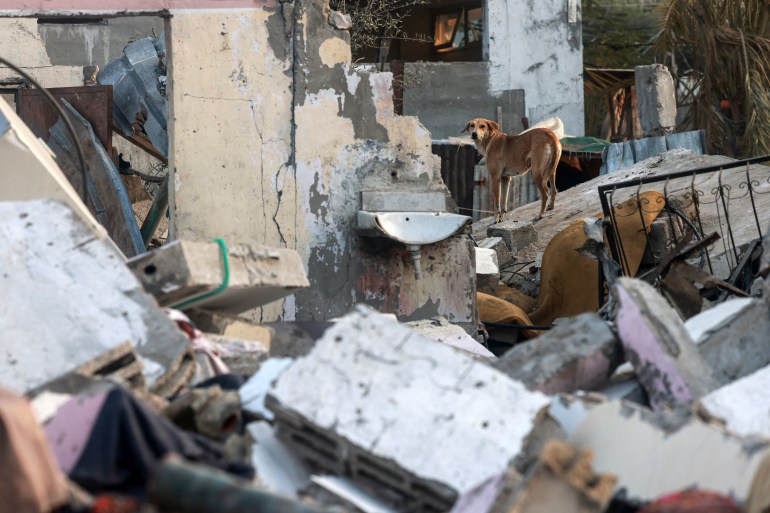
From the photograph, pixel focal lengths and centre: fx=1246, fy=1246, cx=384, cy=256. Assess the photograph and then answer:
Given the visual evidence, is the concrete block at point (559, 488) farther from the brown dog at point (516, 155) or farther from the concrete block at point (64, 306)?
the brown dog at point (516, 155)

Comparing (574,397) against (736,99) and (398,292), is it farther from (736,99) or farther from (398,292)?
(736,99)

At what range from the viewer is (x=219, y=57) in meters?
8.55

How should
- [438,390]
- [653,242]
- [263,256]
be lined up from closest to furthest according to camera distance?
1. [438,390]
2. [263,256]
3. [653,242]

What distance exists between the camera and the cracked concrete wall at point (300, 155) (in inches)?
336

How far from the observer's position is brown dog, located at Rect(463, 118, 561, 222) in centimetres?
1505

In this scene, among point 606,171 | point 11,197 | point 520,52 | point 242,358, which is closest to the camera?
point 242,358

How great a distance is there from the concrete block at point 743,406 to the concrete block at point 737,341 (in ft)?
2.11

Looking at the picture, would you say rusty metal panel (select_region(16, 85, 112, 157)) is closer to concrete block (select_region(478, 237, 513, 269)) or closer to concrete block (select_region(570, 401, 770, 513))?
concrete block (select_region(478, 237, 513, 269))

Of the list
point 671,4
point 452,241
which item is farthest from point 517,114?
point 452,241

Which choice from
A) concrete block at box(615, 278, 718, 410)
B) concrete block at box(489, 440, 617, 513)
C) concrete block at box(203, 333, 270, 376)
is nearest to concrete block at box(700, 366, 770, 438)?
concrete block at box(615, 278, 718, 410)

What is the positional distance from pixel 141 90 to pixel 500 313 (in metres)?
4.00

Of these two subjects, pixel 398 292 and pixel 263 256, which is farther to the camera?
pixel 398 292

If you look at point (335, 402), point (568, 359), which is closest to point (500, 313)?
point (568, 359)

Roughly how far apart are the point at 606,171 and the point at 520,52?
485 centimetres
